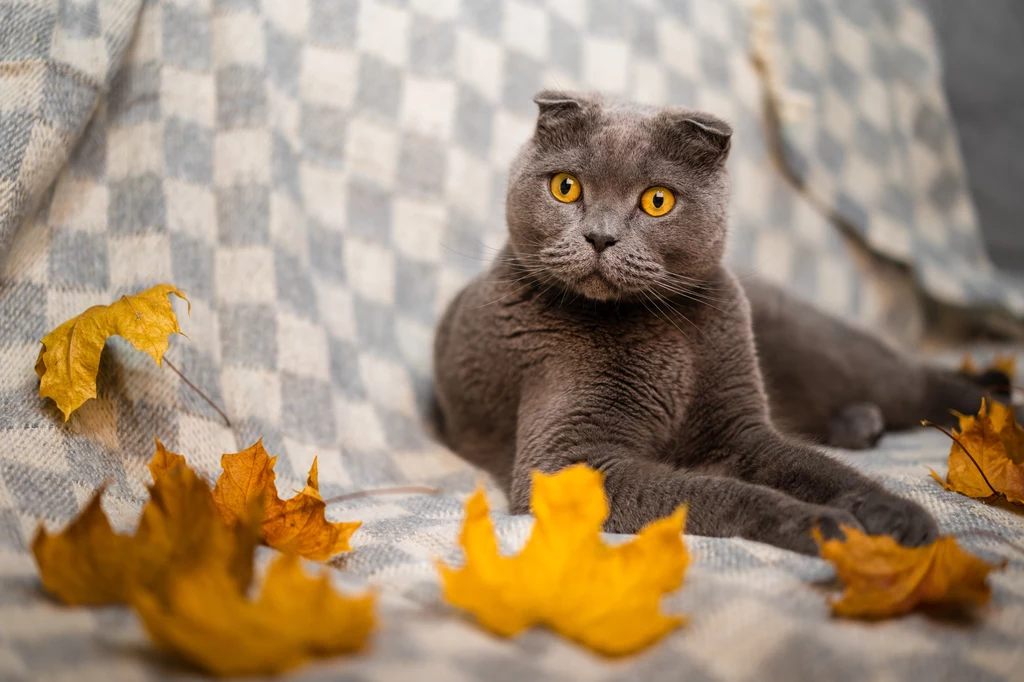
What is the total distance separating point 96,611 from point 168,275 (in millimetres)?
661

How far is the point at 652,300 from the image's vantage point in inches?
48.6

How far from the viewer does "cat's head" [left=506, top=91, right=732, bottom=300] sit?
3.74ft

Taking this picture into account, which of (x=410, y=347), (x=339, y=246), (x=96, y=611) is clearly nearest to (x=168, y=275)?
(x=339, y=246)

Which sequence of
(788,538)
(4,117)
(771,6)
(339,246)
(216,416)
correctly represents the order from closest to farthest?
1. (788,538)
2. (4,117)
3. (216,416)
4. (339,246)
5. (771,6)

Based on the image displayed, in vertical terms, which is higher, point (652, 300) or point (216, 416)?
point (652, 300)

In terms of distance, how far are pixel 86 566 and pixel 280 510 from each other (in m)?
0.24

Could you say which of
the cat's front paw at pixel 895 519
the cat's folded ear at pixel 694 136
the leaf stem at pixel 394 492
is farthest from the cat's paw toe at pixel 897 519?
the leaf stem at pixel 394 492

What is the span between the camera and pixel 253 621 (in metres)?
0.66

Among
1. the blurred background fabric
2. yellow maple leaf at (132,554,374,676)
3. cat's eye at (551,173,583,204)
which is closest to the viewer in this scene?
yellow maple leaf at (132,554,374,676)

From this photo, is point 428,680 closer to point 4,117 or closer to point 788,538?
point 788,538

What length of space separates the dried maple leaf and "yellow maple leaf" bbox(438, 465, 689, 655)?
0.56m

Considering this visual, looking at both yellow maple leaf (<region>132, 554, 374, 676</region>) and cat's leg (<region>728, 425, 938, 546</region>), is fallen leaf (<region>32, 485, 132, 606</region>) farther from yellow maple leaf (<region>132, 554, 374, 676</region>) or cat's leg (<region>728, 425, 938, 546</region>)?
cat's leg (<region>728, 425, 938, 546</region>)

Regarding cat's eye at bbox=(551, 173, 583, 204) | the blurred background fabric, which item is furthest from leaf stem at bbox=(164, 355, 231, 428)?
the blurred background fabric

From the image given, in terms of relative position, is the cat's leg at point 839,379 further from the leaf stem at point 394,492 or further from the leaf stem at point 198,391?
the leaf stem at point 198,391
